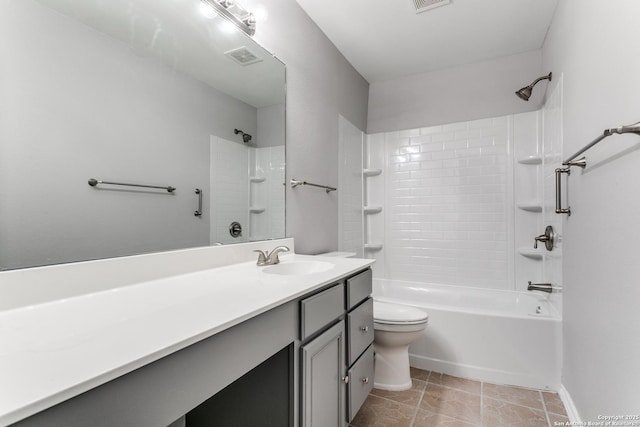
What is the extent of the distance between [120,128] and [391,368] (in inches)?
76.1

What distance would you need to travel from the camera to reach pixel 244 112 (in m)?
1.65

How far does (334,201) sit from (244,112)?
115 centimetres

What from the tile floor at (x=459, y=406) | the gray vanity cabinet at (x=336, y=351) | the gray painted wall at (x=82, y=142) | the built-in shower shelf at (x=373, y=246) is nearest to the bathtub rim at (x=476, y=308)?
the built-in shower shelf at (x=373, y=246)

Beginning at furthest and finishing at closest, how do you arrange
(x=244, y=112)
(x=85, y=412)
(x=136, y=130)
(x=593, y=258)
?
(x=244, y=112)
(x=593, y=258)
(x=136, y=130)
(x=85, y=412)

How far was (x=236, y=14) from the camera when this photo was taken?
60.1 inches

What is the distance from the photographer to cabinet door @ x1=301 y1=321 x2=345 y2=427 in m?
1.06

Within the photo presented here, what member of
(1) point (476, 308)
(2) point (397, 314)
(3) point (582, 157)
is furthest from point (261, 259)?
(1) point (476, 308)

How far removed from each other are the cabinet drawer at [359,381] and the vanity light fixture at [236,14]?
1758mm

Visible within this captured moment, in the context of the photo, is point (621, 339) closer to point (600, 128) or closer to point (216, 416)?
point (600, 128)

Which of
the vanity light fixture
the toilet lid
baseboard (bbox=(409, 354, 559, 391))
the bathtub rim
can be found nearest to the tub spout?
the bathtub rim

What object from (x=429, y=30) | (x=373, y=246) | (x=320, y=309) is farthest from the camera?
(x=373, y=246)

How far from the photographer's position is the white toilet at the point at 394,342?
1.88m

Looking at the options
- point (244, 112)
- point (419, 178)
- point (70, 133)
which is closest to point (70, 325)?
point (70, 133)

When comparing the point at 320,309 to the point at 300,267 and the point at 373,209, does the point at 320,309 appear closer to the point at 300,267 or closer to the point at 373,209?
the point at 300,267
